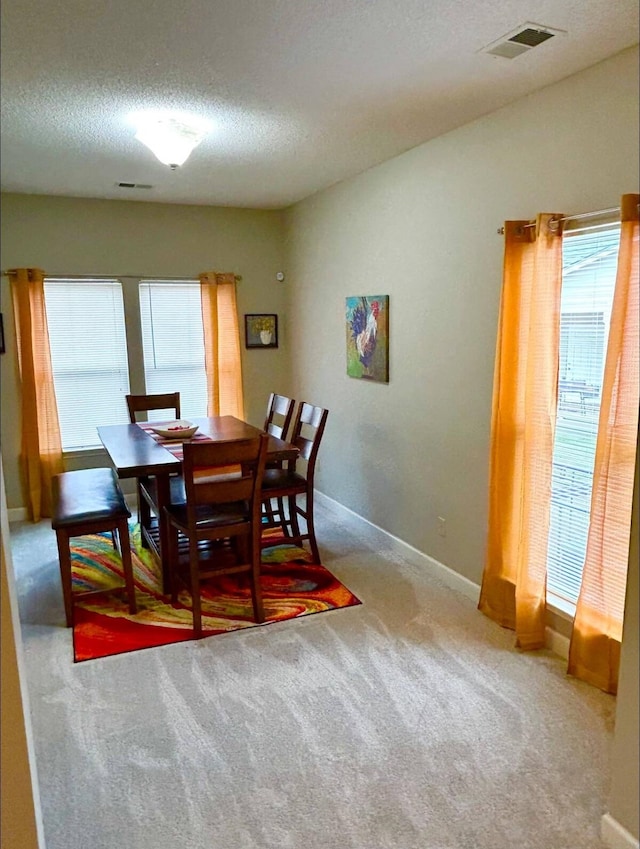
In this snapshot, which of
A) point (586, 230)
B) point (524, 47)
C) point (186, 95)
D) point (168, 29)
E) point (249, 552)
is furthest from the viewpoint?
point (249, 552)

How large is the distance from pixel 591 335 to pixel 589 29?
107 cm

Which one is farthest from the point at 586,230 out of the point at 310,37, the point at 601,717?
the point at 601,717

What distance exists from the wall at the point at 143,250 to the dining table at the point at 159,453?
1171 mm

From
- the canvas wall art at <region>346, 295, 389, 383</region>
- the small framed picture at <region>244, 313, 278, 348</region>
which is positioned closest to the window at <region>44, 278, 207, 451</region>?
the small framed picture at <region>244, 313, 278, 348</region>

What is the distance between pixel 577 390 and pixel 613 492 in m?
0.49

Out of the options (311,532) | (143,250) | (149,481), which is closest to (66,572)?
(149,481)

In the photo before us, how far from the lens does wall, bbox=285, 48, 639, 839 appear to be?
224 cm

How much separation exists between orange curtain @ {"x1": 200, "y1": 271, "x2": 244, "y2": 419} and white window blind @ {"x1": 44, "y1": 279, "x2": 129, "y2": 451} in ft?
2.22

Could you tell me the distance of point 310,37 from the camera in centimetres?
203

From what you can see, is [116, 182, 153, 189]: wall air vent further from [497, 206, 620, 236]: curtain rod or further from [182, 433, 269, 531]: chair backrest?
[497, 206, 620, 236]: curtain rod

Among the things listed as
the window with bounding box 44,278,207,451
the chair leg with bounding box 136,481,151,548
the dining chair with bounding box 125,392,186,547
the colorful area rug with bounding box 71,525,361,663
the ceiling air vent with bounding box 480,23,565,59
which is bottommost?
the colorful area rug with bounding box 71,525,361,663

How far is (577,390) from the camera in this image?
252 cm

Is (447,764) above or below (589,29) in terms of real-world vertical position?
below

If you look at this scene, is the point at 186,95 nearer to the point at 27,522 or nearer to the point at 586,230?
the point at 586,230
